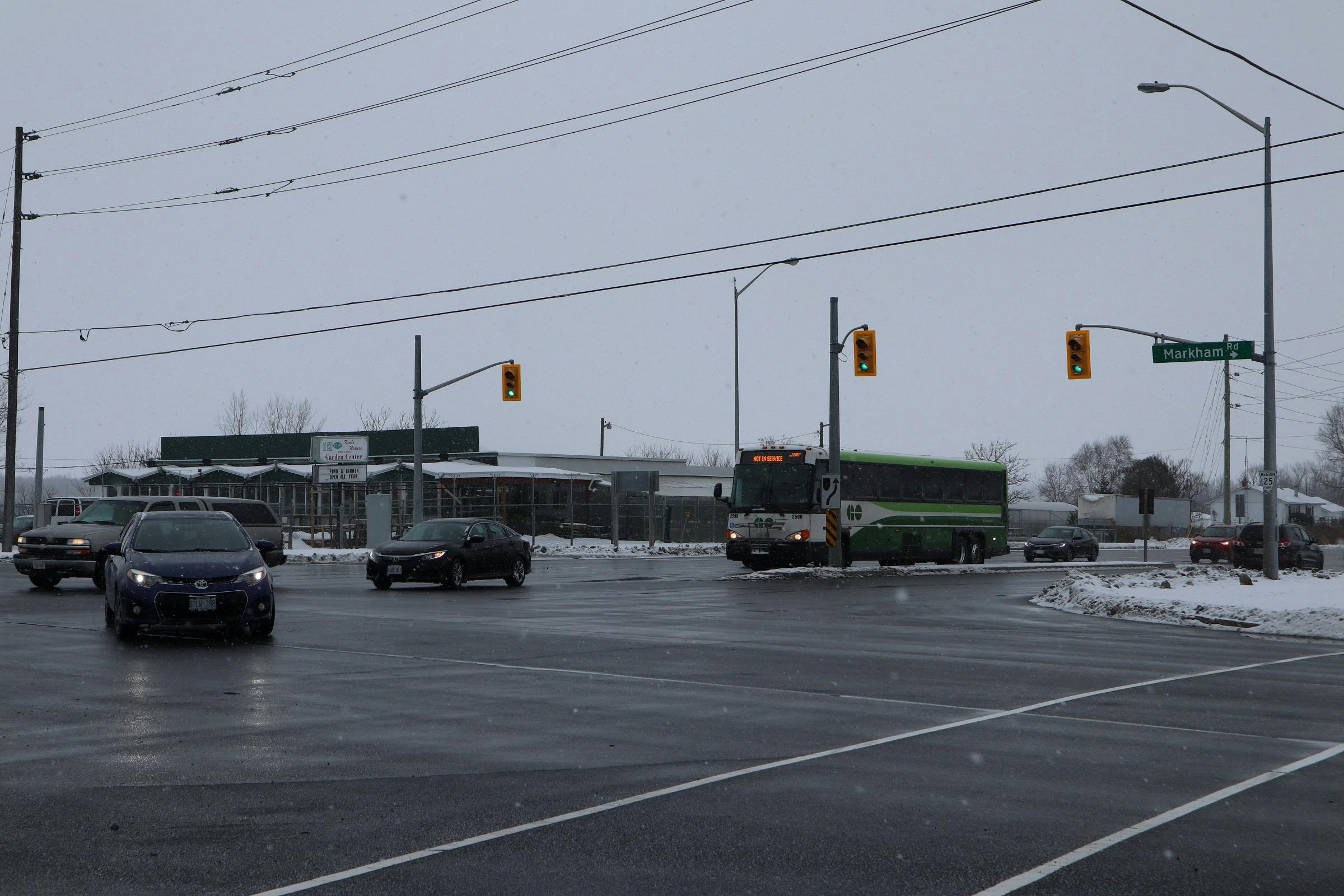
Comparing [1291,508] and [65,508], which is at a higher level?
[1291,508]

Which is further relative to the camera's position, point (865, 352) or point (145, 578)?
point (865, 352)

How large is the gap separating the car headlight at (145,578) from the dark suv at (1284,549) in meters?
32.2

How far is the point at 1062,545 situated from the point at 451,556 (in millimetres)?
29891

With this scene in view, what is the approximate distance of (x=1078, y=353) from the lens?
31.2 meters

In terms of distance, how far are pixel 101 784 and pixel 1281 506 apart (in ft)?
419

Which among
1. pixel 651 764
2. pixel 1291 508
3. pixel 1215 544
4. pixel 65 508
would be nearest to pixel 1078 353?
pixel 1215 544

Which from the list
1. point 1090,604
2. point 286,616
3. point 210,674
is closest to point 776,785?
point 210,674

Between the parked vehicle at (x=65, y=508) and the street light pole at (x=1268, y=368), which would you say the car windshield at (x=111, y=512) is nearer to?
the parked vehicle at (x=65, y=508)

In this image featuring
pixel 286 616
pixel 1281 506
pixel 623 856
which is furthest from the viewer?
pixel 1281 506

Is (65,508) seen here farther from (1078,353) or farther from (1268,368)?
(1268,368)

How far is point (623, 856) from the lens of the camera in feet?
19.3

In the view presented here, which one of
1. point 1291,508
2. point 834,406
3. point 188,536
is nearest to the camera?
point 188,536

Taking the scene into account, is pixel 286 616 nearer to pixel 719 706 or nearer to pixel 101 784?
pixel 719 706

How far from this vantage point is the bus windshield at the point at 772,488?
3688 centimetres
